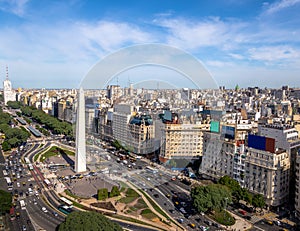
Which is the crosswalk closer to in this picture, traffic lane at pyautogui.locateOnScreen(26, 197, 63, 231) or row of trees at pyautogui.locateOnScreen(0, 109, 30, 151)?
traffic lane at pyautogui.locateOnScreen(26, 197, 63, 231)

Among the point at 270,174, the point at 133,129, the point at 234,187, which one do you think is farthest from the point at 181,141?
the point at 270,174

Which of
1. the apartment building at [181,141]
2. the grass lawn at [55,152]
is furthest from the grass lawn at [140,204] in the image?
the grass lawn at [55,152]

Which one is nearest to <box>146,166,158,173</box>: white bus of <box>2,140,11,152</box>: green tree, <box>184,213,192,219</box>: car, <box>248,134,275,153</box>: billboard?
<box>184,213,192,219</box>: car

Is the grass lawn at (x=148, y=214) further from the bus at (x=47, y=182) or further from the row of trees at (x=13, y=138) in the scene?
the row of trees at (x=13, y=138)

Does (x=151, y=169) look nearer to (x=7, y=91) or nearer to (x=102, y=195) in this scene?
(x=102, y=195)

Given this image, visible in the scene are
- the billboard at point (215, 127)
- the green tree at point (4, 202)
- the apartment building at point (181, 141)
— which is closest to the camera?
the green tree at point (4, 202)

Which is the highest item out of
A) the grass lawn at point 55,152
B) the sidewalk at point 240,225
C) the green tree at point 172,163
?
the green tree at point 172,163
